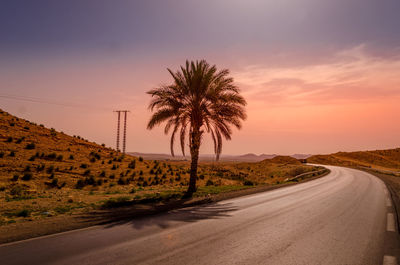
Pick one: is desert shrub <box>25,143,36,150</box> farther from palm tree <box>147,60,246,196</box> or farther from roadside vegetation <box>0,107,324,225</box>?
palm tree <box>147,60,246,196</box>

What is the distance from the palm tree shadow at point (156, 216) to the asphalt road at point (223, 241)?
3cm

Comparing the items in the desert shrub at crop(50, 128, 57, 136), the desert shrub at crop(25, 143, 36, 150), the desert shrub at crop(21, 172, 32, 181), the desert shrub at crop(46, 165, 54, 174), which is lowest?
the desert shrub at crop(21, 172, 32, 181)

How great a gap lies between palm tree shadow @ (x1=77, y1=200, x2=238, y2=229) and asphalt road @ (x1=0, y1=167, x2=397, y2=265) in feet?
0.11

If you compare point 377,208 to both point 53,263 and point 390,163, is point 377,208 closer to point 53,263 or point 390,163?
point 53,263

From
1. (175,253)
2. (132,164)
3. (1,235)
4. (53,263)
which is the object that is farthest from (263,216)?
(132,164)

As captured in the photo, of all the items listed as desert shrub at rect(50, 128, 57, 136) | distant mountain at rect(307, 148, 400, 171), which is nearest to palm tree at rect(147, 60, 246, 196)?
desert shrub at rect(50, 128, 57, 136)

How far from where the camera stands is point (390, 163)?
93000mm

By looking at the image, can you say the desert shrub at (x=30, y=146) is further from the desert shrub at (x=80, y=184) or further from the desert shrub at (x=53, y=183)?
the desert shrub at (x=80, y=184)

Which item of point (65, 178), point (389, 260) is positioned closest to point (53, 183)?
point (65, 178)

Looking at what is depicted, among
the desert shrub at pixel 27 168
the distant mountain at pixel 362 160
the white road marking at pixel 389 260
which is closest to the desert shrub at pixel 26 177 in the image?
the desert shrub at pixel 27 168

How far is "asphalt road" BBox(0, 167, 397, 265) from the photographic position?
5273mm

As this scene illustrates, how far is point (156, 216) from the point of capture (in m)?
9.52

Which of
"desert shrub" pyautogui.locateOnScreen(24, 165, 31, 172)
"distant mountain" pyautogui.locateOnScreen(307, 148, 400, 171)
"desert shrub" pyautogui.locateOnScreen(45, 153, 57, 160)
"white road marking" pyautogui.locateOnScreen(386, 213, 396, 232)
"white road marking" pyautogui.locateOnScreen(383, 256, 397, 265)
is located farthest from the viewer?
"distant mountain" pyautogui.locateOnScreen(307, 148, 400, 171)

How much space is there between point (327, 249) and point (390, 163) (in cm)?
10665
